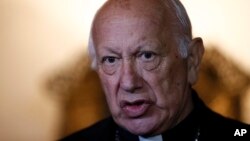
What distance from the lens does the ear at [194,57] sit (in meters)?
1.58

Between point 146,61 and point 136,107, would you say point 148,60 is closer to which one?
point 146,61

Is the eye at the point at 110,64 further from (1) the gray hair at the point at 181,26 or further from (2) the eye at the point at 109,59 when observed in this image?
(1) the gray hair at the point at 181,26

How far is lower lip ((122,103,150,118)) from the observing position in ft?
4.88

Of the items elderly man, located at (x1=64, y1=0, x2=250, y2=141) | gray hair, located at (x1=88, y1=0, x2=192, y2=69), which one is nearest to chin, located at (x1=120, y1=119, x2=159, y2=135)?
elderly man, located at (x1=64, y1=0, x2=250, y2=141)

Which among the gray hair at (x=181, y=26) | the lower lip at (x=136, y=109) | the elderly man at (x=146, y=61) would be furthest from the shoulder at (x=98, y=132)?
the gray hair at (x=181, y=26)

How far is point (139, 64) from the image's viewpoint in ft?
4.90

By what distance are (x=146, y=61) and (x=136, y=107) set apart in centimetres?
14

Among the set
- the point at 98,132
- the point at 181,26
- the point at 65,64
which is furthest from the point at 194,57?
the point at 65,64

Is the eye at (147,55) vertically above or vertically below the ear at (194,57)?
above

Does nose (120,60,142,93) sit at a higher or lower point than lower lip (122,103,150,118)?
higher

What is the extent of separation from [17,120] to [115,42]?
632 mm

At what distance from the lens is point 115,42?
58.3 inches

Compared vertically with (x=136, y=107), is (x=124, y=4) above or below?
above

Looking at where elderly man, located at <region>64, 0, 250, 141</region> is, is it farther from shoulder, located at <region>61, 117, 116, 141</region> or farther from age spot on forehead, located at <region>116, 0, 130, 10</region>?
shoulder, located at <region>61, 117, 116, 141</region>
